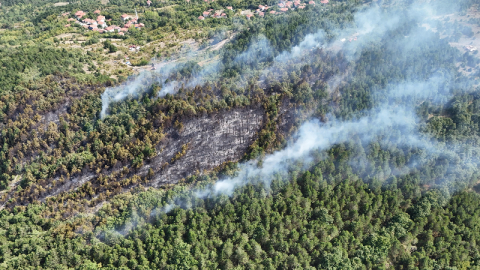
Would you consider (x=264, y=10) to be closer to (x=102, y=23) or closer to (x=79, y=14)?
(x=102, y=23)

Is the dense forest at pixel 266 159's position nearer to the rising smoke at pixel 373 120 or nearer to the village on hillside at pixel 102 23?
the rising smoke at pixel 373 120

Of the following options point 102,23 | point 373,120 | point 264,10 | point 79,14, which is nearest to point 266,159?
point 373,120

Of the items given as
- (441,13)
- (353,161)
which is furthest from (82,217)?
(441,13)

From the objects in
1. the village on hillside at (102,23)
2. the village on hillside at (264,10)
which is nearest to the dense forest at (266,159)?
the village on hillside at (102,23)

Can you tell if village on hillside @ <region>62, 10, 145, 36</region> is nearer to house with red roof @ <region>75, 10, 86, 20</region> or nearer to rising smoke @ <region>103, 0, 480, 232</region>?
house with red roof @ <region>75, 10, 86, 20</region>

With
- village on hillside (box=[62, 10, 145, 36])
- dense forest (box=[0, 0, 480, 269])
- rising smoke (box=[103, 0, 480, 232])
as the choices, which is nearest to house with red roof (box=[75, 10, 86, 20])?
village on hillside (box=[62, 10, 145, 36])

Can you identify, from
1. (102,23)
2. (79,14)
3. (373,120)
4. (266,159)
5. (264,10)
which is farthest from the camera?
(79,14)

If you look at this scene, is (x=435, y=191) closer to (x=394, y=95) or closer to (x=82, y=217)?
(x=394, y=95)
